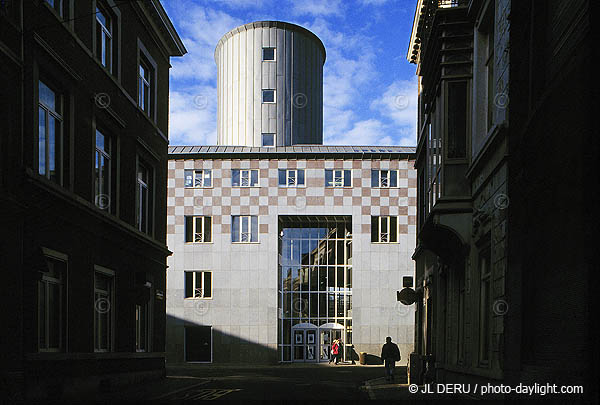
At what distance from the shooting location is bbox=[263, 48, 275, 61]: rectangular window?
18.3ft

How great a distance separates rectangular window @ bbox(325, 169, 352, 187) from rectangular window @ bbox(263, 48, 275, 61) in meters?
20.8

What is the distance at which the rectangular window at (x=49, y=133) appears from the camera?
18.8ft

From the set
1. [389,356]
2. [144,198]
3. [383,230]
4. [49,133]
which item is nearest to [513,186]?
[144,198]

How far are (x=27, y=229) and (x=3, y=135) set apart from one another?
794 mm

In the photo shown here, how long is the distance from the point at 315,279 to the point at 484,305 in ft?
84.8

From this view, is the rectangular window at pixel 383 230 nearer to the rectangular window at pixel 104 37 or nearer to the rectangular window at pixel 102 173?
the rectangular window at pixel 102 173

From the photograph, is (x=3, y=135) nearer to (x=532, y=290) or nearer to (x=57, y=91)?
(x=57, y=91)

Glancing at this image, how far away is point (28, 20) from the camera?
5574 mm

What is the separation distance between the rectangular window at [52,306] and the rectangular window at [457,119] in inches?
337
